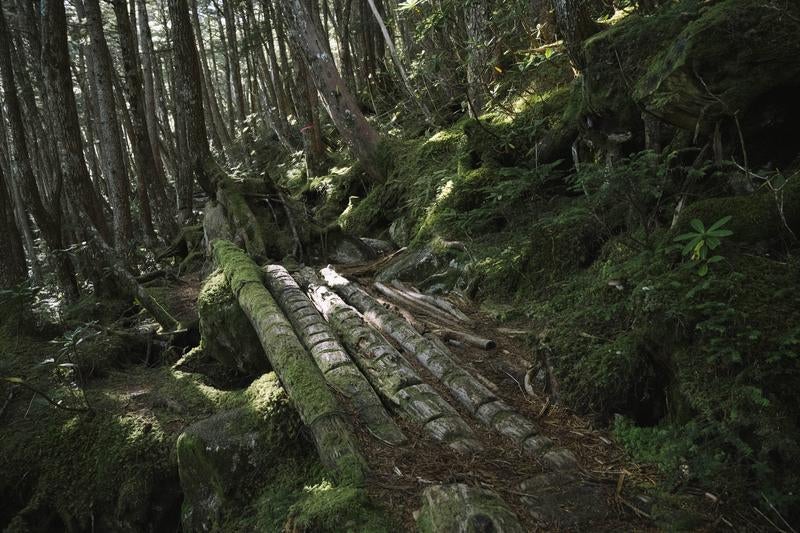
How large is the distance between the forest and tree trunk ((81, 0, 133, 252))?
162 cm

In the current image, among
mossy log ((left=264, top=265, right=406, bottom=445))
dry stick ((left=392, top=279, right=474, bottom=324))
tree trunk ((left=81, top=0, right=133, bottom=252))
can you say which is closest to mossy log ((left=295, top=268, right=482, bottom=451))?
mossy log ((left=264, top=265, right=406, bottom=445))

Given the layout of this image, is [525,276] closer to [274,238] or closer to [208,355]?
[208,355]

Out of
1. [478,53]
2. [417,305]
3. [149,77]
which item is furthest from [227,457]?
[149,77]

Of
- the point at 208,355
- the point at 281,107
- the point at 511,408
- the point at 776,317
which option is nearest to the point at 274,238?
the point at 208,355

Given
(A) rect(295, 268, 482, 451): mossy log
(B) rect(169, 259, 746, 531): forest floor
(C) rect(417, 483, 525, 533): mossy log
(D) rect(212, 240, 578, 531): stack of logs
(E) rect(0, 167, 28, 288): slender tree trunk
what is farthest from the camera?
(E) rect(0, 167, 28, 288): slender tree trunk

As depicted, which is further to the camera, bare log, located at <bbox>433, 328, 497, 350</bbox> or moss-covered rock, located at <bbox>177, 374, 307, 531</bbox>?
bare log, located at <bbox>433, 328, 497, 350</bbox>

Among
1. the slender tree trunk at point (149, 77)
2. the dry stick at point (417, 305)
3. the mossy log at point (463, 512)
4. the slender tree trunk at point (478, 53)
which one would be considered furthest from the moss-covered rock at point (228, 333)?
the slender tree trunk at point (149, 77)

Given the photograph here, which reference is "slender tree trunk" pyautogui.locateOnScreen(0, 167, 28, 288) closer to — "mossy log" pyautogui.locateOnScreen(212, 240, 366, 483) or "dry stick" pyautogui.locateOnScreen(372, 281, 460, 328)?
"mossy log" pyautogui.locateOnScreen(212, 240, 366, 483)

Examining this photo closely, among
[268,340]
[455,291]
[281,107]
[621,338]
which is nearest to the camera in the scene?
[621,338]

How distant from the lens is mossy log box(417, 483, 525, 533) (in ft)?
8.28

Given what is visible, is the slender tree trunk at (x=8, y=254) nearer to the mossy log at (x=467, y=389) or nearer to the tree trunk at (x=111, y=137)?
the tree trunk at (x=111, y=137)

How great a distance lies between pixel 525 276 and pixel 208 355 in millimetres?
3791

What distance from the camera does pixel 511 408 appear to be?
3.85 metres

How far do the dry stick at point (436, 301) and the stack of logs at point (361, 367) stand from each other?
0.06 feet
